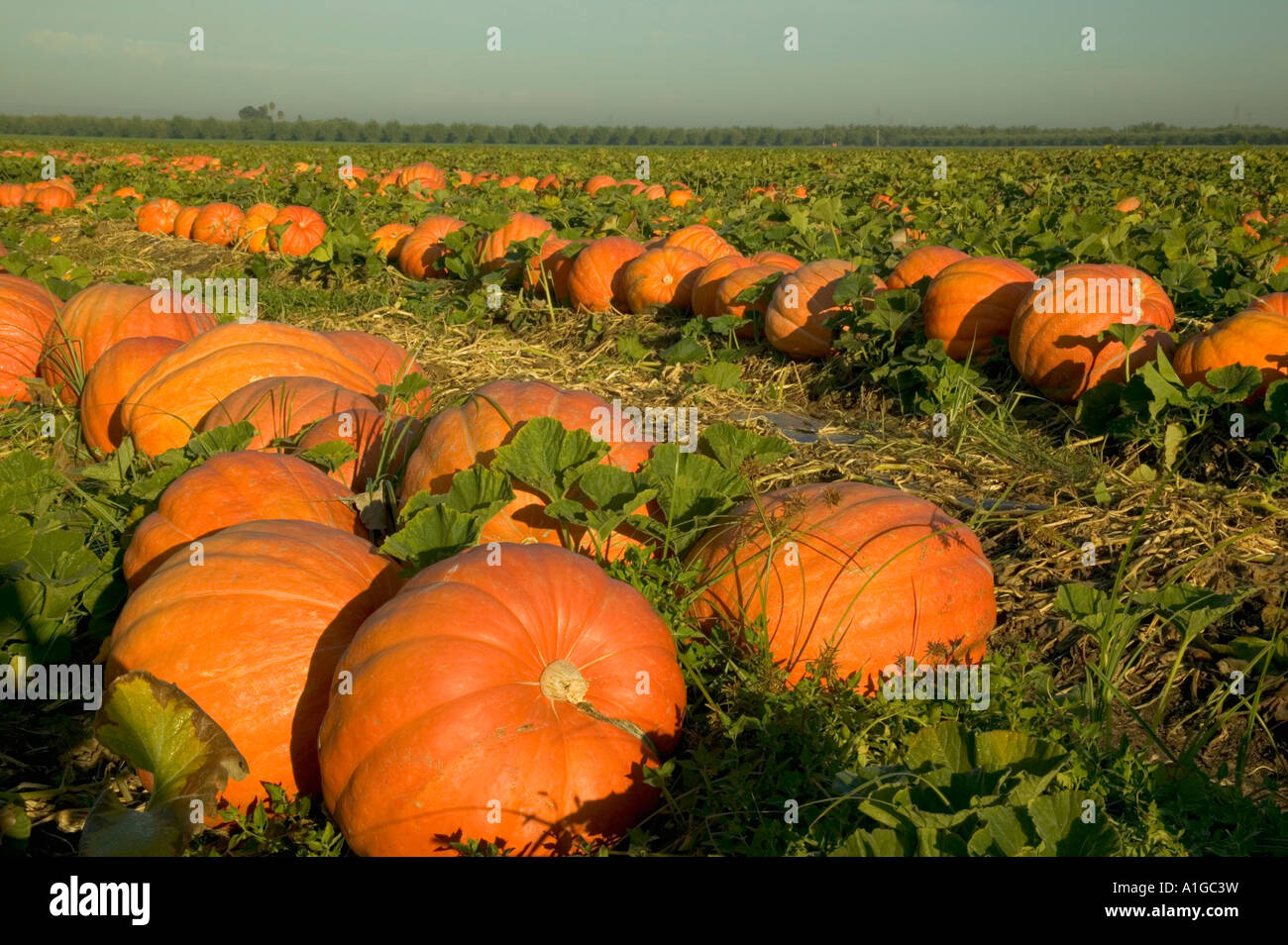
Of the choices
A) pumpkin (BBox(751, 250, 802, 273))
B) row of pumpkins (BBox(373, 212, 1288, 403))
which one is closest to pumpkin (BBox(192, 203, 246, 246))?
row of pumpkins (BBox(373, 212, 1288, 403))

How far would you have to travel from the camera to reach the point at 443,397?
5168 millimetres

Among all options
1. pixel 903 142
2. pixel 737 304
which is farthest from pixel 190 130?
pixel 737 304

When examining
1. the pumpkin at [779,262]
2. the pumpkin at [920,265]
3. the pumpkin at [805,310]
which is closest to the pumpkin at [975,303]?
the pumpkin at [920,265]

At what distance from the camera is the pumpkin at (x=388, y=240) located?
382 inches

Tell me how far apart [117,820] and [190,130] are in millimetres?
107927

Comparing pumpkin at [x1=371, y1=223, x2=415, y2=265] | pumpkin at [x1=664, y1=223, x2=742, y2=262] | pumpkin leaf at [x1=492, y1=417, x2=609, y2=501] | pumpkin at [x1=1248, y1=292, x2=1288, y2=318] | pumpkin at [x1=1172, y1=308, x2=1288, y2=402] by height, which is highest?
pumpkin at [x1=371, y1=223, x2=415, y2=265]

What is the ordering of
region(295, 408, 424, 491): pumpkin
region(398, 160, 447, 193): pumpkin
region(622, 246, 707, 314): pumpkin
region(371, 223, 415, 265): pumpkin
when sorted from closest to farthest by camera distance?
region(295, 408, 424, 491): pumpkin, region(622, 246, 707, 314): pumpkin, region(371, 223, 415, 265): pumpkin, region(398, 160, 447, 193): pumpkin

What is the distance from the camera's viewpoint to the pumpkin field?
1.98m

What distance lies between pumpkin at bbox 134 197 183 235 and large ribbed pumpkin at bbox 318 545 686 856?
13.2m

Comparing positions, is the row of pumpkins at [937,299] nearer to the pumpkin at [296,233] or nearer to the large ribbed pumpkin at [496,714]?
the pumpkin at [296,233]

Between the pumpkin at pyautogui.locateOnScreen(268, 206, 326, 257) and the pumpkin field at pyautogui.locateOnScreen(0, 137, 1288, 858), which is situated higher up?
the pumpkin at pyautogui.locateOnScreen(268, 206, 326, 257)

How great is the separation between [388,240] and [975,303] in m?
6.66

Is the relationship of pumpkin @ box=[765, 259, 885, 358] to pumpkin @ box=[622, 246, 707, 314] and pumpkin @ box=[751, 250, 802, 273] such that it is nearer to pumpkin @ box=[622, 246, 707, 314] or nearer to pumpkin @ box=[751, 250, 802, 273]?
pumpkin @ box=[751, 250, 802, 273]

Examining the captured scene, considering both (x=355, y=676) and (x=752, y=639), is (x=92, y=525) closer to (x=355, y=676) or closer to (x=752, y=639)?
(x=355, y=676)
